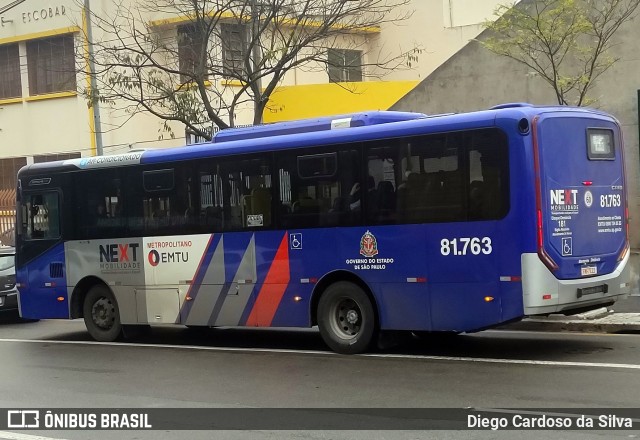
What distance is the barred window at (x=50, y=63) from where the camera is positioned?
3384 centimetres

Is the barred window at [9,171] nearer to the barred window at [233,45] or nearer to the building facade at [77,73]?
the building facade at [77,73]

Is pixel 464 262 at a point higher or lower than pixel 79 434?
higher

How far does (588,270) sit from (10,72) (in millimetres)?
30374

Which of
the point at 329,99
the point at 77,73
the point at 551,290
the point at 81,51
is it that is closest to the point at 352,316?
the point at 551,290

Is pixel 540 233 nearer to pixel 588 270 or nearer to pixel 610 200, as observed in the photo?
pixel 588 270

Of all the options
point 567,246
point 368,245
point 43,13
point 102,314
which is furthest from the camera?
point 43,13

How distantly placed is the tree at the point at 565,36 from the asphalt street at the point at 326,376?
576 centimetres

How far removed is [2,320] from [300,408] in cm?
1374

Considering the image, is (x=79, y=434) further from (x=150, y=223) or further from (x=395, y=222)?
(x=150, y=223)

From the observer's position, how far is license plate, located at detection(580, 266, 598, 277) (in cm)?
1105

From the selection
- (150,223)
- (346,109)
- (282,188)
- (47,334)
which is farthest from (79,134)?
(282,188)

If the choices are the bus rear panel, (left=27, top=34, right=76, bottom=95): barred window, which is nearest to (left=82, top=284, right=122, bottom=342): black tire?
the bus rear panel

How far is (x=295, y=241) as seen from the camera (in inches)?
498

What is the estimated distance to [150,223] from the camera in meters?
14.4
